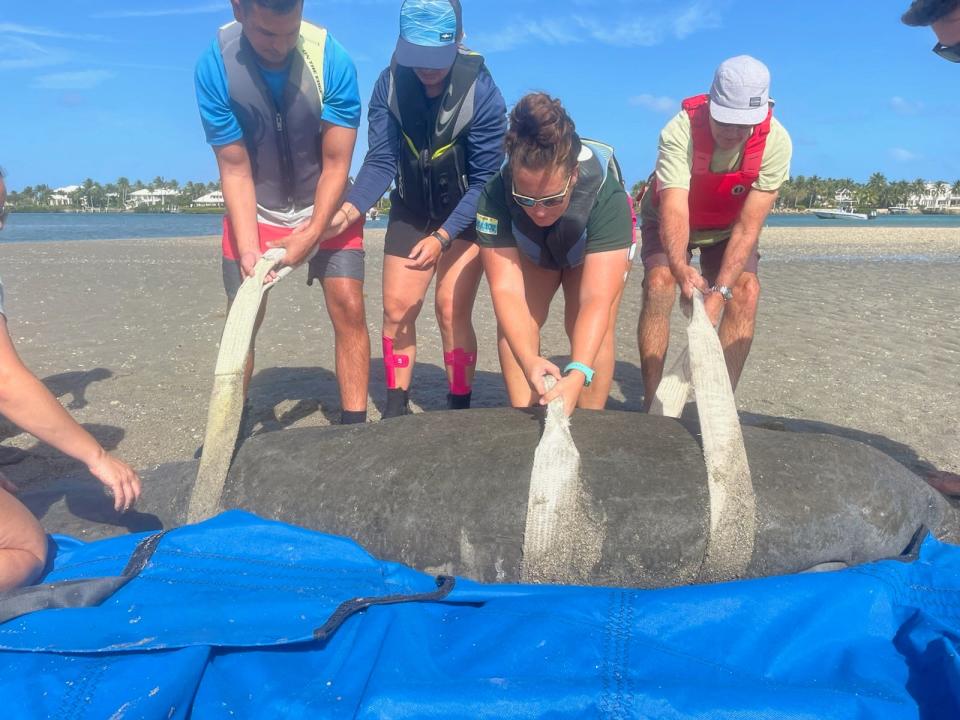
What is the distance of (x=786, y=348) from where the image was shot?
777 cm

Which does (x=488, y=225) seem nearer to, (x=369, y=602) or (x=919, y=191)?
(x=369, y=602)

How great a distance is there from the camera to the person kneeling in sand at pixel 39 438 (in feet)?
9.26

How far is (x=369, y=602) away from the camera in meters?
2.63

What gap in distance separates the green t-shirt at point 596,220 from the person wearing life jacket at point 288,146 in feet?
3.15

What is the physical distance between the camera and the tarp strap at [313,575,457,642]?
249 centimetres

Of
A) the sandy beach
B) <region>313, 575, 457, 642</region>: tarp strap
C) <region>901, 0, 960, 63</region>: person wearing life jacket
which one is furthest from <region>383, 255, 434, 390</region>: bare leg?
<region>901, 0, 960, 63</region>: person wearing life jacket

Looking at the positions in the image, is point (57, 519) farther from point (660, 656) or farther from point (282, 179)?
point (660, 656)

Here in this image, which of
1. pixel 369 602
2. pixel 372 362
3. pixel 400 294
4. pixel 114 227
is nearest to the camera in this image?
pixel 369 602

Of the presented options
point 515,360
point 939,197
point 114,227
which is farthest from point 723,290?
point 939,197

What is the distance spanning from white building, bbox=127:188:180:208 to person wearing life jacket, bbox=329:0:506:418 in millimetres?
115132

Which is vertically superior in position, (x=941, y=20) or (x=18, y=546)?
(x=941, y=20)

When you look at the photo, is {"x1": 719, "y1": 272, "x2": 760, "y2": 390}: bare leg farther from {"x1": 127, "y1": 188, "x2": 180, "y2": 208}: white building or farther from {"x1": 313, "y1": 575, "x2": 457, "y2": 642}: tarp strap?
{"x1": 127, "y1": 188, "x2": 180, "y2": 208}: white building

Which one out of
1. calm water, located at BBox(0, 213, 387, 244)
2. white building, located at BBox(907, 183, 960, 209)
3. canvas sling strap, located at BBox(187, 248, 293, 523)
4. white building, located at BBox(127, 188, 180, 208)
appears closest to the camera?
canvas sling strap, located at BBox(187, 248, 293, 523)

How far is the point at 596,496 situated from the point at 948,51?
279cm
